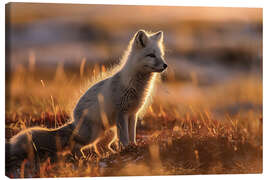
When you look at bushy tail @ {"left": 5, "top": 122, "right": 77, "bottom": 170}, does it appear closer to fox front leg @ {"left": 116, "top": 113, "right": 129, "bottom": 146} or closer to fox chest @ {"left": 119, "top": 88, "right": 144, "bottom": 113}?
fox front leg @ {"left": 116, "top": 113, "right": 129, "bottom": 146}

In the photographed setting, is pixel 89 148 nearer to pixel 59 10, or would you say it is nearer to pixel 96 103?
pixel 96 103

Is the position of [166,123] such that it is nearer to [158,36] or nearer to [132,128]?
[132,128]

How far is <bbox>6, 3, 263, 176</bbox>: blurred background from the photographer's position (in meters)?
6.67

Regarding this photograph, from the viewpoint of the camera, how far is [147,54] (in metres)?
6.46

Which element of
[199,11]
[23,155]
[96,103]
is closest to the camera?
[23,155]

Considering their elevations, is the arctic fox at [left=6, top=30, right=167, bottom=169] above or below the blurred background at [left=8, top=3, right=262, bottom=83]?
below

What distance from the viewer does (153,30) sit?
7.07m

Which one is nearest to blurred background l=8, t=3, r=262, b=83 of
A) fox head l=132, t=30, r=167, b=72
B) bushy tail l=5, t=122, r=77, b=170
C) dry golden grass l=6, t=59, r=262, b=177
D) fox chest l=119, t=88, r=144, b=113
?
dry golden grass l=6, t=59, r=262, b=177

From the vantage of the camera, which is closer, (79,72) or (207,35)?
(79,72)

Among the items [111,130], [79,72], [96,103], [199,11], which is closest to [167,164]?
[111,130]

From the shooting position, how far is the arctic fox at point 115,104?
21.1 feet

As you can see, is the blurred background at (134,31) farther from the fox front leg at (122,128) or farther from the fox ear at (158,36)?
the fox front leg at (122,128)

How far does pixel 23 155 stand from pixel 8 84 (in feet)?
3.62

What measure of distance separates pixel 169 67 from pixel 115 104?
122 cm
